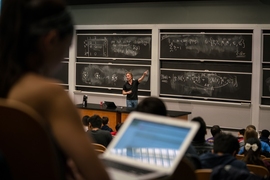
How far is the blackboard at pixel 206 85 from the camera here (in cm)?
890

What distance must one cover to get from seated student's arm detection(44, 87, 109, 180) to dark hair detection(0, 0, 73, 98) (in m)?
0.15

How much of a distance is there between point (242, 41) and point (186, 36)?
1200 mm

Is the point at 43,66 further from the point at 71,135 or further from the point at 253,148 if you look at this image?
the point at 253,148

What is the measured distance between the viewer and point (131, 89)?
31.5 ft

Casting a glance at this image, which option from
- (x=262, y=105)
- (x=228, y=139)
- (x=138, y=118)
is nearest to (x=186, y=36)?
(x=262, y=105)

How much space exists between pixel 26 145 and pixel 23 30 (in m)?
0.28

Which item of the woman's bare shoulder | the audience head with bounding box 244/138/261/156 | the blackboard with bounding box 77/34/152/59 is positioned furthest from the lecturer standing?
the woman's bare shoulder

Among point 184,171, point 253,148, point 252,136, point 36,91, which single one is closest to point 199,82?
point 252,136

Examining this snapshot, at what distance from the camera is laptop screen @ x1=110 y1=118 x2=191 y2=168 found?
1.12 metres

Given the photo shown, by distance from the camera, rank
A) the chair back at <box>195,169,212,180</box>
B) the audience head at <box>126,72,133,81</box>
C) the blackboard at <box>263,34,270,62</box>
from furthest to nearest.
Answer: the audience head at <box>126,72,133,81</box>, the blackboard at <box>263,34,270,62</box>, the chair back at <box>195,169,212,180</box>

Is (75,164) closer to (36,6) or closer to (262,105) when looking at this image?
(36,6)

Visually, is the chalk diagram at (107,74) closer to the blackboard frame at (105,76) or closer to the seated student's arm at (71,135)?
the blackboard frame at (105,76)

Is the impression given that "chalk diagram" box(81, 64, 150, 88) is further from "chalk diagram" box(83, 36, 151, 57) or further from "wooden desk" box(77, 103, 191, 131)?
"wooden desk" box(77, 103, 191, 131)

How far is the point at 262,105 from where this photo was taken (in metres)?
8.70
